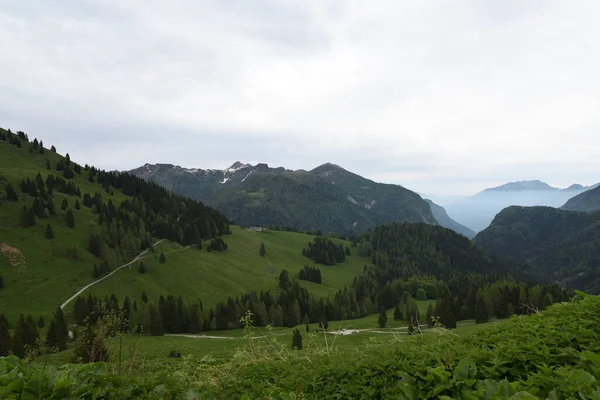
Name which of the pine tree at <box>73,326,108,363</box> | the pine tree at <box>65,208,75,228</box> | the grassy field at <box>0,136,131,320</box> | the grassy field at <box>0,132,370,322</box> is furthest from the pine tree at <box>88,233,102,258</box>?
the pine tree at <box>73,326,108,363</box>

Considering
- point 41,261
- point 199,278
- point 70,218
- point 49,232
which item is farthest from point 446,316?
point 70,218

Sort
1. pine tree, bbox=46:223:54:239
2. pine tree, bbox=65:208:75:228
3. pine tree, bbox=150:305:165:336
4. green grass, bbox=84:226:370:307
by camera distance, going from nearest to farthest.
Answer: pine tree, bbox=150:305:165:336 → green grass, bbox=84:226:370:307 → pine tree, bbox=46:223:54:239 → pine tree, bbox=65:208:75:228

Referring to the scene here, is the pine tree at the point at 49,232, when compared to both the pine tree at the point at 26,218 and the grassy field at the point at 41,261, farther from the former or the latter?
the pine tree at the point at 26,218

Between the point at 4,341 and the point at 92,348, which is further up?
the point at 92,348

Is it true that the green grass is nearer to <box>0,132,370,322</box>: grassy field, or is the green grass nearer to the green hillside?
<box>0,132,370,322</box>: grassy field

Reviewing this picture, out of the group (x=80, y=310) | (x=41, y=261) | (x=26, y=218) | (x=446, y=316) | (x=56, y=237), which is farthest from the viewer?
(x=56, y=237)

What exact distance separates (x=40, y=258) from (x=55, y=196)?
54.0 meters

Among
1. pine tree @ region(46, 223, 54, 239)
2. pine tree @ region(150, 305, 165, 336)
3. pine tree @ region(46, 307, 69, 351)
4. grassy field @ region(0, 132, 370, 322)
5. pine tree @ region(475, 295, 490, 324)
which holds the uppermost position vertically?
pine tree @ region(46, 223, 54, 239)

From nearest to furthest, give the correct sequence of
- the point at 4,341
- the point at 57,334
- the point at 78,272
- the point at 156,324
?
the point at 4,341 < the point at 57,334 < the point at 156,324 < the point at 78,272

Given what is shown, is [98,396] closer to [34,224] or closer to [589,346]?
[589,346]

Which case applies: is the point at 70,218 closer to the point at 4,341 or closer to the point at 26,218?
the point at 26,218

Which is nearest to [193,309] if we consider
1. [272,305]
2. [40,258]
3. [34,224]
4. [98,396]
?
[272,305]

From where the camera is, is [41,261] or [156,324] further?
[41,261]

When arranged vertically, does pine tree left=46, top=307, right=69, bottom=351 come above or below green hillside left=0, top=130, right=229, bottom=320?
below
